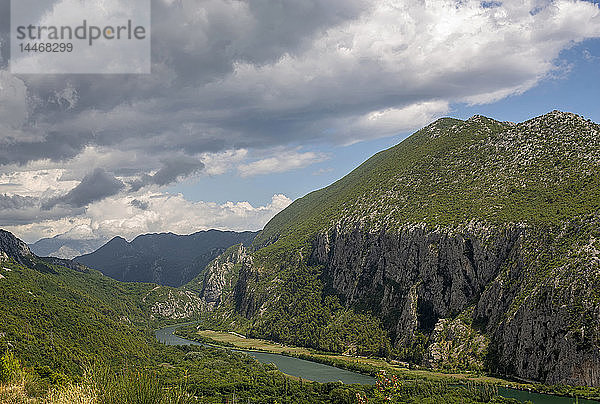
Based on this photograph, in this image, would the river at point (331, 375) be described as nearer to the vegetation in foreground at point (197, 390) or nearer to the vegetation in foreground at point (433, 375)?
the vegetation in foreground at point (433, 375)

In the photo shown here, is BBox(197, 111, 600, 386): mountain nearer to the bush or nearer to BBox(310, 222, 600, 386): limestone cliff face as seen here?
BBox(310, 222, 600, 386): limestone cliff face

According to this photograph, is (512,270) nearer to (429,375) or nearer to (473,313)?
(473,313)

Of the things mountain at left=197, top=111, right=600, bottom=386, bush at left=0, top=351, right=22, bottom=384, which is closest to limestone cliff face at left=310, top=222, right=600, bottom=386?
mountain at left=197, top=111, right=600, bottom=386

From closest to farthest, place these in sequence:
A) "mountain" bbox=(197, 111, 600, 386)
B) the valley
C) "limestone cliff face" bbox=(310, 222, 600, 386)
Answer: "limestone cliff face" bbox=(310, 222, 600, 386)
the valley
"mountain" bbox=(197, 111, 600, 386)

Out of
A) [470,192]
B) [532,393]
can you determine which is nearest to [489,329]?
[532,393]

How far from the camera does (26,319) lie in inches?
6348

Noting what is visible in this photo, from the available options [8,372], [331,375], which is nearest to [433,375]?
[331,375]

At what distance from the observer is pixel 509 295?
148 meters

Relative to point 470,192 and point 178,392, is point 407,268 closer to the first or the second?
point 470,192

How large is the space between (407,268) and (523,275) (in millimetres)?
57666

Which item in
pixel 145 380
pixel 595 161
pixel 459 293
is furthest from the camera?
pixel 459 293

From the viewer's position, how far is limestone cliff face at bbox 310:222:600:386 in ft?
384

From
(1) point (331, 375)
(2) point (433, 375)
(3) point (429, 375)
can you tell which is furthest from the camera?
(1) point (331, 375)

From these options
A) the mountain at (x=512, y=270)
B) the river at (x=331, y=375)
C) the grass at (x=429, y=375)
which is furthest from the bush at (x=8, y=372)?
the mountain at (x=512, y=270)
